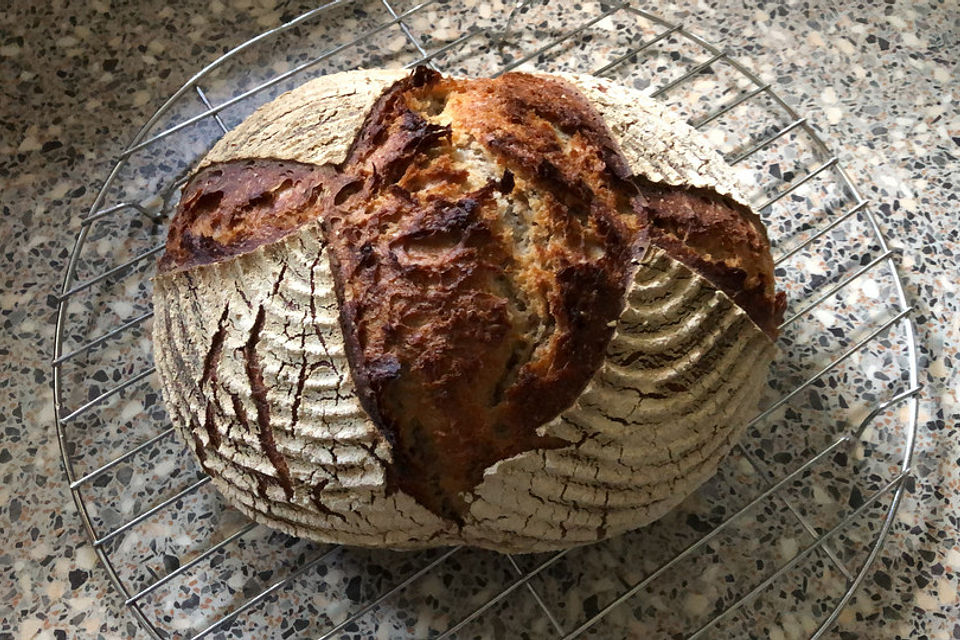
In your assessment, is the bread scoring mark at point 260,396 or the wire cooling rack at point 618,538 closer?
the bread scoring mark at point 260,396

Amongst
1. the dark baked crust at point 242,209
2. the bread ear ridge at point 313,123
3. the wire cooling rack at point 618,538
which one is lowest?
the wire cooling rack at point 618,538

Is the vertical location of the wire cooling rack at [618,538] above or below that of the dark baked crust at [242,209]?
below

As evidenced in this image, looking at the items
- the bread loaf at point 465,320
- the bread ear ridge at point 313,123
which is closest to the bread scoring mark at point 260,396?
the bread loaf at point 465,320

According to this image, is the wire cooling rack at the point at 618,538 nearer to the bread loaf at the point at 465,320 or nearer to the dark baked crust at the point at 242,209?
the bread loaf at the point at 465,320

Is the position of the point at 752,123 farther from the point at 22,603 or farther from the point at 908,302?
the point at 22,603

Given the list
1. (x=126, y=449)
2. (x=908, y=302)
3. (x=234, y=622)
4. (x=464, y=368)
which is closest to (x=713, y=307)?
(x=464, y=368)

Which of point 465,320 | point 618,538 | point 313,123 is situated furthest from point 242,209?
point 618,538

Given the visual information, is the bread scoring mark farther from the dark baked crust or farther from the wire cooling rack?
the wire cooling rack
